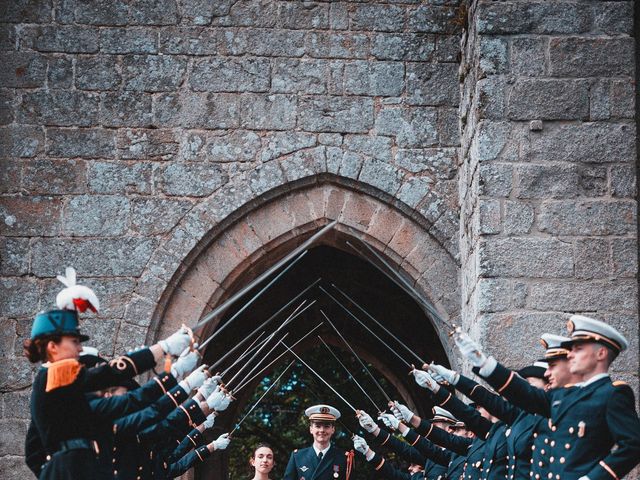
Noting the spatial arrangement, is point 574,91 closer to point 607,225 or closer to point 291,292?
point 607,225

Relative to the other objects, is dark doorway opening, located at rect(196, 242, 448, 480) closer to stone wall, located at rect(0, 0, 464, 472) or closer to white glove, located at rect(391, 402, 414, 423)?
stone wall, located at rect(0, 0, 464, 472)

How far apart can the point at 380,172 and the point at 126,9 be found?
228cm

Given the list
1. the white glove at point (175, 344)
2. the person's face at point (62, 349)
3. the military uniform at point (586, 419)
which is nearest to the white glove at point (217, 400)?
the white glove at point (175, 344)

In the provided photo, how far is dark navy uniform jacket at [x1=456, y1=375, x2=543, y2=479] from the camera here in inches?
263

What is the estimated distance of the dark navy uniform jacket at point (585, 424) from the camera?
5676mm

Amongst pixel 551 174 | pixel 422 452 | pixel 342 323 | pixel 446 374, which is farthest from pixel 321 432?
pixel 446 374

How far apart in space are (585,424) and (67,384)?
93.2 inches

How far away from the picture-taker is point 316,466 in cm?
1030

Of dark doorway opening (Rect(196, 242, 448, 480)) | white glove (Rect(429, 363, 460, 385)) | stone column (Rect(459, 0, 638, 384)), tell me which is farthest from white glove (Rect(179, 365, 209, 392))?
dark doorway opening (Rect(196, 242, 448, 480))

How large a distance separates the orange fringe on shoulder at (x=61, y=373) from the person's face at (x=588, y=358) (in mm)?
2323

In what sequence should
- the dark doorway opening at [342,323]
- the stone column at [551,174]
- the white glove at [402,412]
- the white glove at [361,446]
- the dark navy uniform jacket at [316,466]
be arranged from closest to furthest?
1. the stone column at [551,174]
2. the white glove at [402,412]
3. the white glove at [361,446]
4. the dark navy uniform jacket at [316,466]
5. the dark doorway opening at [342,323]

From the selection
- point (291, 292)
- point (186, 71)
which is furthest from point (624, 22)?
point (291, 292)

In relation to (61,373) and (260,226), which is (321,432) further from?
(61,373)

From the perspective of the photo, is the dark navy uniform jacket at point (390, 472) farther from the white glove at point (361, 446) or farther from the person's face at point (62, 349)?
the person's face at point (62, 349)
